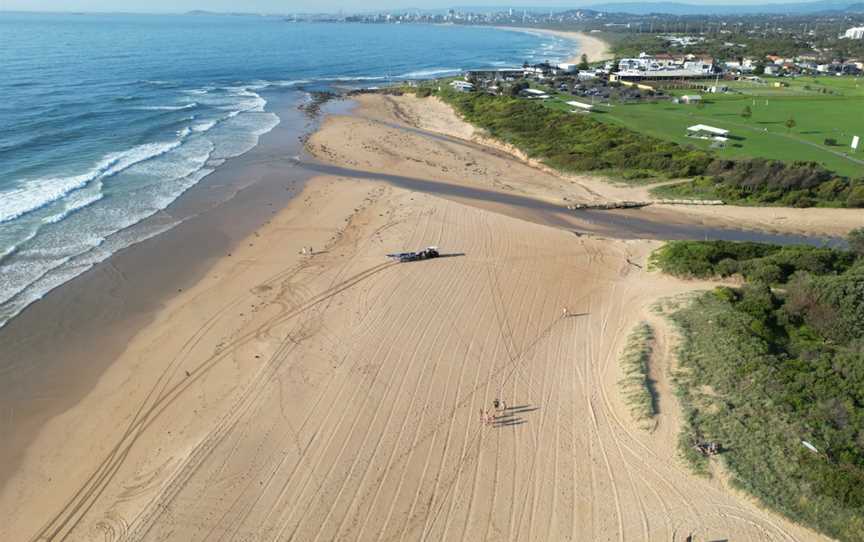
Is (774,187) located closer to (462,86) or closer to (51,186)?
(51,186)

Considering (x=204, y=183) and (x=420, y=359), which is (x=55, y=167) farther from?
(x=420, y=359)

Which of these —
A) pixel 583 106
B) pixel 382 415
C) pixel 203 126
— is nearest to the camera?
pixel 382 415

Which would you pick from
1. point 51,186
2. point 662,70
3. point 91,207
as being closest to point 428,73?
point 662,70

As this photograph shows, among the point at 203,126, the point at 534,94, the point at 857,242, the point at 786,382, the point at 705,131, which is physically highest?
the point at 534,94

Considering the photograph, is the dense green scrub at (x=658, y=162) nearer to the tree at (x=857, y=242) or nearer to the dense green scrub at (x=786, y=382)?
the tree at (x=857, y=242)

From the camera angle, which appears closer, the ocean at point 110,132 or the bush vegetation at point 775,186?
the ocean at point 110,132

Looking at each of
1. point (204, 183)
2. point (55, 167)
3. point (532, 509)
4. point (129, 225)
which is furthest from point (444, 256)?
point (55, 167)

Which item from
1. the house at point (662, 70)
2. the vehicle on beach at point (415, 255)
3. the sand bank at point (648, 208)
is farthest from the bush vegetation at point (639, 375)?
the house at point (662, 70)
